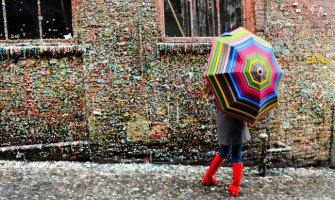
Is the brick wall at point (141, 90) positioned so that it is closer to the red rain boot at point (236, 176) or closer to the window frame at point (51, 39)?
the window frame at point (51, 39)

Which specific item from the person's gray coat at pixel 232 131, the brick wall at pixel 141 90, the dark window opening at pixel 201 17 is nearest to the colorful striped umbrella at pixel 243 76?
the person's gray coat at pixel 232 131

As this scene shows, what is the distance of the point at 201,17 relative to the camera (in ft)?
14.1

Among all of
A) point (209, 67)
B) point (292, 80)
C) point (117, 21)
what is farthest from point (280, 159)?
point (117, 21)

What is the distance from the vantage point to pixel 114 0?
3842 mm

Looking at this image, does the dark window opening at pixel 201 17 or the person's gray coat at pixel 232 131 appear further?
the dark window opening at pixel 201 17

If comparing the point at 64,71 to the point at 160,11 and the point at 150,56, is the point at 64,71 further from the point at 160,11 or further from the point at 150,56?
the point at 160,11

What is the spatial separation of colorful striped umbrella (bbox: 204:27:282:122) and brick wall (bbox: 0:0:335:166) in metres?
1.27

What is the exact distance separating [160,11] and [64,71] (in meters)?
1.56

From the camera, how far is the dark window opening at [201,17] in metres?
4.21

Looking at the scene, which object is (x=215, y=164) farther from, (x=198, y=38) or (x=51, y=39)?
(x=51, y=39)

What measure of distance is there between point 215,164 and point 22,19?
3.14 m

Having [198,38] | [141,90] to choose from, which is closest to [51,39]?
[141,90]

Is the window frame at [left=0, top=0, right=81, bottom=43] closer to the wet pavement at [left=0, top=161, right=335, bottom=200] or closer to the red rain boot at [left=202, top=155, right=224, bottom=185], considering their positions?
the wet pavement at [left=0, top=161, right=335, bottom=200]

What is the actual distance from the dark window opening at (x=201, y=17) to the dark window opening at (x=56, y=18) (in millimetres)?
1362
